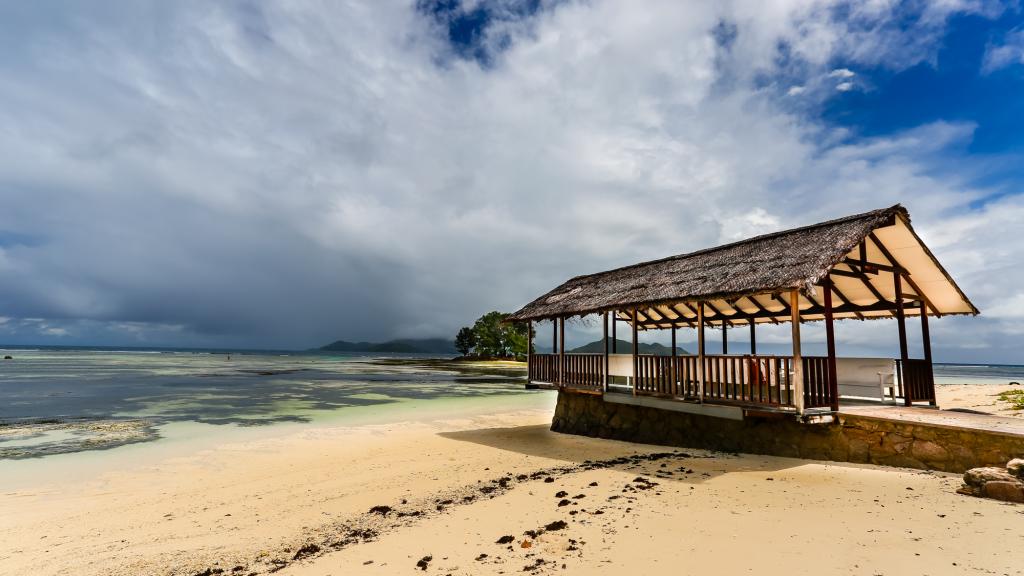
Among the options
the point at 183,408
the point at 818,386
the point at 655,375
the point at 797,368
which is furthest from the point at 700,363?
the point at 183,408

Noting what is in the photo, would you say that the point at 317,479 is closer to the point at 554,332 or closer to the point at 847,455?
the point at 554,332

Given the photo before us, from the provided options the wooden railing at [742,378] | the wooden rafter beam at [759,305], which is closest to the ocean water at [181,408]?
the wooden rafter beam at [759,305]

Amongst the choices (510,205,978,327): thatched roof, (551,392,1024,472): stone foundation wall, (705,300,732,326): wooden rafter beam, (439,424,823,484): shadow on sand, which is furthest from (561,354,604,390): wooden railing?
(705,300,732,326): wooden rafter beam

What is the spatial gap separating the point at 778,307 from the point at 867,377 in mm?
3323

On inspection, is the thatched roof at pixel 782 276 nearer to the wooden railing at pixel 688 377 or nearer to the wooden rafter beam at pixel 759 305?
the wooden rafter beam at pixel 759 305

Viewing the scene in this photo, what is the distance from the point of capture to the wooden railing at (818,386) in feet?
29.5

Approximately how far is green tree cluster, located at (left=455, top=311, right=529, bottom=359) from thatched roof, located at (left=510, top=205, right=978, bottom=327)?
69123mm

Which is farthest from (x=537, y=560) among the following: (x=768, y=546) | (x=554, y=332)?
(x=554, y=332)

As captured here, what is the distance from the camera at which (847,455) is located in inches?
349

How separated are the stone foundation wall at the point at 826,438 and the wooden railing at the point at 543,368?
5.95 ft

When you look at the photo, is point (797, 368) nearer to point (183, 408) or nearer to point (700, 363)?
point (700, 363)

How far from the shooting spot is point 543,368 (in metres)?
15.0

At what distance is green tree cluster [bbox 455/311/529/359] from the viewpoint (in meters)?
85.6

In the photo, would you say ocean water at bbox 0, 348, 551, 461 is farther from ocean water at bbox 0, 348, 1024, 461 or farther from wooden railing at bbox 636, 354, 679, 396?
wooden railing at bbox 636, 354, 679, 396
